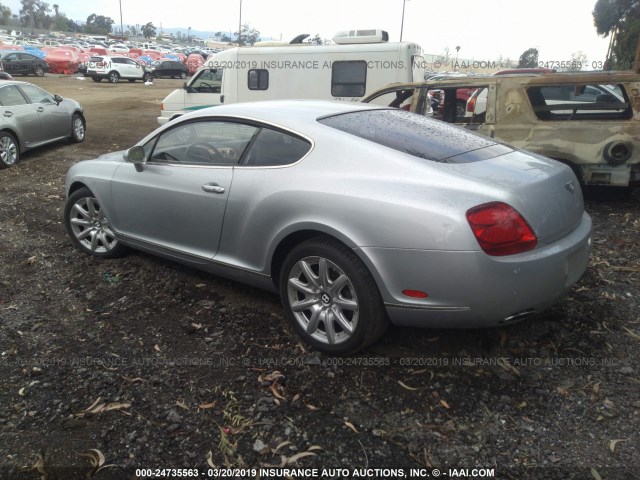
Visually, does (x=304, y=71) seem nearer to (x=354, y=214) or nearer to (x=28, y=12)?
(x=354, y=214)

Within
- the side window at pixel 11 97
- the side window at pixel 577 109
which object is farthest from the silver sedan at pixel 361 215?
the side window at pixel 11 97

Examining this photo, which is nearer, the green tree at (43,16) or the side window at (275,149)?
the side window at (275,149)

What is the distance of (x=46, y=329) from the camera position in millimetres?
3682

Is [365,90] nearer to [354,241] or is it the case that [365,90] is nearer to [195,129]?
[195,129]

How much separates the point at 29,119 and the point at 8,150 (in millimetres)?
820

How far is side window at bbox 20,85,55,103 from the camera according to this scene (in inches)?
393

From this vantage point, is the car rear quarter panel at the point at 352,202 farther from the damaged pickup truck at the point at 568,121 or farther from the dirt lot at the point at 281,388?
the damaged pickup truck at the point at 568,121

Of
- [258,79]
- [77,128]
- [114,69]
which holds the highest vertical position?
[258,79]

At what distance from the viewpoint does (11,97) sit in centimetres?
952

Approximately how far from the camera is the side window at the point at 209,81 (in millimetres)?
12156

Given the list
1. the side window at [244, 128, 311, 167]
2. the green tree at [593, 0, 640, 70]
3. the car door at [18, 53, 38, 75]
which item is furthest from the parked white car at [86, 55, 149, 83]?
the side window at [244, 128, 311, 167]

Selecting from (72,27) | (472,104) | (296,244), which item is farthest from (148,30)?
(296,244)

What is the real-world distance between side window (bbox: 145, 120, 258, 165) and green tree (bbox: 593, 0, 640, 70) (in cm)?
3193

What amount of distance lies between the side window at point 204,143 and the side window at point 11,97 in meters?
6.68
